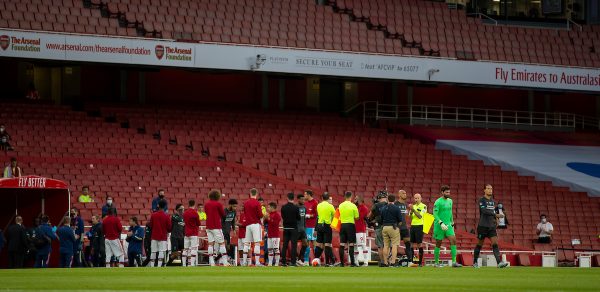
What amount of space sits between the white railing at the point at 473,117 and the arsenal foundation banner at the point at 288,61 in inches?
96.0

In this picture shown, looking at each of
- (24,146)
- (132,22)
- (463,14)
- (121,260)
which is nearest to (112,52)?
(132,22)

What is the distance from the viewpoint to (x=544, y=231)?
1503 inches

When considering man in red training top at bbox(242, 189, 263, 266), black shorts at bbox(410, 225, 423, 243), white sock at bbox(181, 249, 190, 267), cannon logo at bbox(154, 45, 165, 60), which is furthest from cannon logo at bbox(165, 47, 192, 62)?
black shorts at bbox(410, 225, 423, 243)

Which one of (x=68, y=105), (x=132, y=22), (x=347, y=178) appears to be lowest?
(x=347, y=178)

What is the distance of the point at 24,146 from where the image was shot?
36.5m

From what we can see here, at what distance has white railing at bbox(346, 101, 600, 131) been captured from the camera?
48.9 metres

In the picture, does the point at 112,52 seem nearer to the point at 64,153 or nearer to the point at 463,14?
the point at 64,153

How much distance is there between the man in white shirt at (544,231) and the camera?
3819 cm

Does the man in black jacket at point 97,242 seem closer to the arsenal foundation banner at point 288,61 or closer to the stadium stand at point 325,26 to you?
the arsenal foundation banner at point 288,61

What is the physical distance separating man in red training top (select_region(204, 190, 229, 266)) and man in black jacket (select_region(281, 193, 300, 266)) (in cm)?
145

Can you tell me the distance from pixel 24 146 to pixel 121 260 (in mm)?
8468

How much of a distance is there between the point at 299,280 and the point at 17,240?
1044 centimetres

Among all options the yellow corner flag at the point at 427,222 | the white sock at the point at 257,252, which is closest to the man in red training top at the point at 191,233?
the white sock at the point at 257,252

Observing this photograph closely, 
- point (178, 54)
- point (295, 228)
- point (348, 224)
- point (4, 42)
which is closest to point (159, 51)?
point (178, 54)
